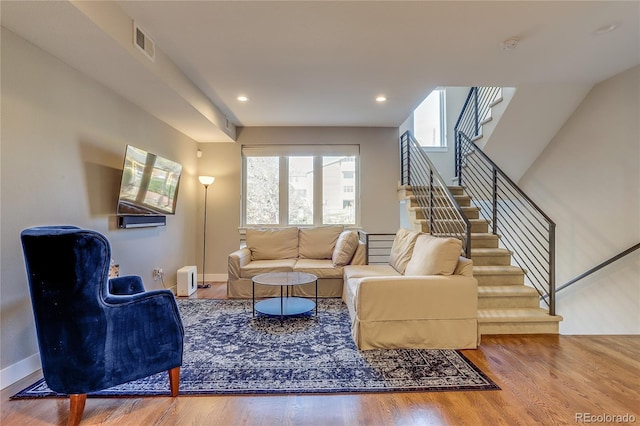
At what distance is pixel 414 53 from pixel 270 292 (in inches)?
122

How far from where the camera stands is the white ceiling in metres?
2.06

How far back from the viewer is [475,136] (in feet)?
15.3

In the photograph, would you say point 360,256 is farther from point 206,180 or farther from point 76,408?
point 76,408

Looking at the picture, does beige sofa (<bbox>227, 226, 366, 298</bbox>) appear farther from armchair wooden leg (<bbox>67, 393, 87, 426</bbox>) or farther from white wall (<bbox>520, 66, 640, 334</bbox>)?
white wall (<bbox>520, 66, 640, 334</bbox>)

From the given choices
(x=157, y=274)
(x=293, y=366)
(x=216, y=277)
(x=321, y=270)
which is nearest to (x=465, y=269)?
(x=293, y=366)

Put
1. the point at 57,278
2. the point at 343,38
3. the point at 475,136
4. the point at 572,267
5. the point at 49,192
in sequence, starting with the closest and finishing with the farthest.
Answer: the point at 57,278 < the point at 49,192 < the point at 343,38 < the point at 572,267 < the point at 475,136

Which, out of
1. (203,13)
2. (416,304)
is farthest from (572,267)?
(203,13)

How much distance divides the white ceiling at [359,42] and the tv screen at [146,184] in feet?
2.10

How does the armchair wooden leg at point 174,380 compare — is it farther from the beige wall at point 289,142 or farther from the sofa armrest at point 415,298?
the beige wall at point 289,142

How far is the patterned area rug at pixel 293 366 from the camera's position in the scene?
6.34 ft

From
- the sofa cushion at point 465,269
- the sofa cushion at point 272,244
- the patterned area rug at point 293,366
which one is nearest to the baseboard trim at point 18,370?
the patterned area rug at point 293,366

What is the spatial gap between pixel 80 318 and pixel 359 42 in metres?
2.66

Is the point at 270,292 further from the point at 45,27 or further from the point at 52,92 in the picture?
the point at 45,27

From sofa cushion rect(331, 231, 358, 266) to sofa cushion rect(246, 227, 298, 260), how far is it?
729 millimetres
